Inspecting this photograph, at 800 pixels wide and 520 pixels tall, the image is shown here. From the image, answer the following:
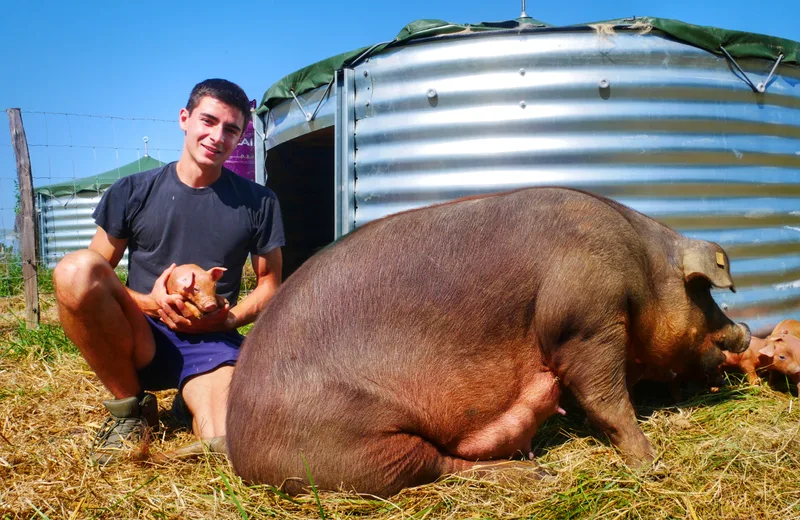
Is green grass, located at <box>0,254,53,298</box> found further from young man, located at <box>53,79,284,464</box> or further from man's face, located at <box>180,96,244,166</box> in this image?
man's face, located at <box>180,96,244,166</box>

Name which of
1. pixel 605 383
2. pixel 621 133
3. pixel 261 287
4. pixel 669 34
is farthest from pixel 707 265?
pixel 261 287

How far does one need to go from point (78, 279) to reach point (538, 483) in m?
2.27

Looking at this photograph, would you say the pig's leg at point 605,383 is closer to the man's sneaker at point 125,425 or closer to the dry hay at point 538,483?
the dry hay at point 538,483

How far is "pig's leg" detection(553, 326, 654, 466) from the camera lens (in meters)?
2.83

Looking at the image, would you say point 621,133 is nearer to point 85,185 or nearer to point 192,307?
point 192,307

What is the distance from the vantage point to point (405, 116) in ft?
14.8

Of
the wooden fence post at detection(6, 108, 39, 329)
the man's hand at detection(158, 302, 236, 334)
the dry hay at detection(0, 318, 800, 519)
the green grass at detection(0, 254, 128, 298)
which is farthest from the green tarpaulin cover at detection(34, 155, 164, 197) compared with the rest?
the dry hay at detection(0, 318, 800, 519)

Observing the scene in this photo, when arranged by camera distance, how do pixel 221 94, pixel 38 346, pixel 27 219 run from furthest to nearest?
pixel 27 219 → pixel 38 346 → pixel 221 94

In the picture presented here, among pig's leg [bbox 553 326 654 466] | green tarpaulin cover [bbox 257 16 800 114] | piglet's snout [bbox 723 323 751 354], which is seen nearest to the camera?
pig's leg [bbox 553 326 654 466]

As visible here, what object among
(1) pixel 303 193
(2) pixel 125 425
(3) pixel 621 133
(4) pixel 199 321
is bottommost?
(2) pixel 125 425

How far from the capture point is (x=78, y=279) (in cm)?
302

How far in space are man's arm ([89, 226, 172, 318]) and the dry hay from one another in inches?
27.3

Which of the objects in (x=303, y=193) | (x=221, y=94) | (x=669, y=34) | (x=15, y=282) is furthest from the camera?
(x=15, y=282)

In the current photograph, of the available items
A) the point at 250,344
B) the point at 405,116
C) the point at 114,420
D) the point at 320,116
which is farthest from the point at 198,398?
the point at 320,116
